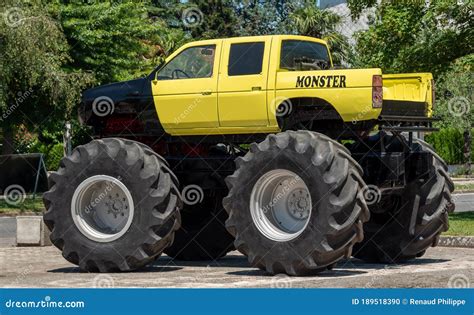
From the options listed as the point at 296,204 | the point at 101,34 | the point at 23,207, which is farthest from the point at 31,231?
the point at 101,34

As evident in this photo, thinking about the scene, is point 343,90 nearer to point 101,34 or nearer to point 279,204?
point 279,204

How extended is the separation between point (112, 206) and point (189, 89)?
6.19 ft

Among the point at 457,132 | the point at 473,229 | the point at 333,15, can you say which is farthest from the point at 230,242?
the point at 333,15

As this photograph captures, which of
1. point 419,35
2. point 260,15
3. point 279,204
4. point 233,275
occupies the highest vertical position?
point 260,15

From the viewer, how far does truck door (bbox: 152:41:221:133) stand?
14.4 meters

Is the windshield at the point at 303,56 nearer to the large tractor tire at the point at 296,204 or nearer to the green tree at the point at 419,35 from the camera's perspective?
the large tractor tire at the point at 296,204

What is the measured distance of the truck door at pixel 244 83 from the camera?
14.0 meters

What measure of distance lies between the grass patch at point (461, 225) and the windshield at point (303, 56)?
16.6 feet

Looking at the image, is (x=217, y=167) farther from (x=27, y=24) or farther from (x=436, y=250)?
(x=27, y=24)

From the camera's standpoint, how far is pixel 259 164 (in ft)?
43.4

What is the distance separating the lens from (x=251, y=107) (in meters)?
14.0

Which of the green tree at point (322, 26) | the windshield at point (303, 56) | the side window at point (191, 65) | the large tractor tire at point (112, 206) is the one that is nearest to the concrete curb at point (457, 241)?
the windshield at point (303, 56)

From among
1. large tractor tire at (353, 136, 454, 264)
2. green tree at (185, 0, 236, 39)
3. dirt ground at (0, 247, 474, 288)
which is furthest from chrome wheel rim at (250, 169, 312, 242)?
green tree at (185, 0, 236, 39)

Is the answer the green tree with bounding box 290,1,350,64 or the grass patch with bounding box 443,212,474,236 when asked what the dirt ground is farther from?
the green tree with bounding box 290,1,350,64
